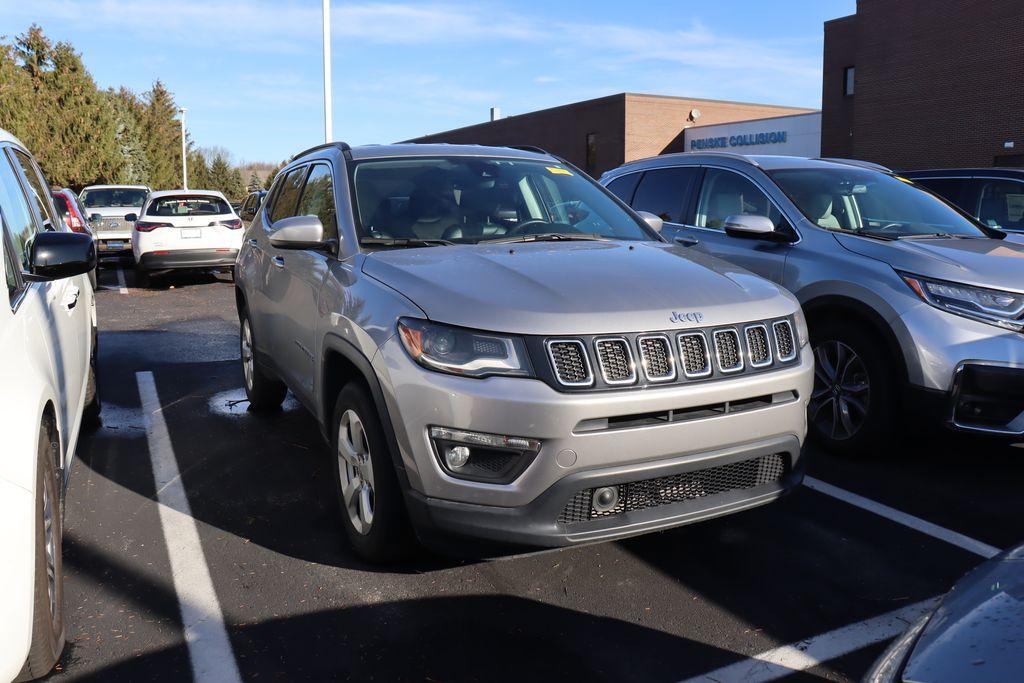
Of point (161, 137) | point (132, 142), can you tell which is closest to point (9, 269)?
point (132, 142)

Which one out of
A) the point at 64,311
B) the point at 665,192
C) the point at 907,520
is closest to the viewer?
the point at 64,311

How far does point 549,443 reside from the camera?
290 centimetres

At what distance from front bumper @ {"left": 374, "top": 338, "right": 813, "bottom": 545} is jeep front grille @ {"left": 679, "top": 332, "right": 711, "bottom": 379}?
0.06 metres

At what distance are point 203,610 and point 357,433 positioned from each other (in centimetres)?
88

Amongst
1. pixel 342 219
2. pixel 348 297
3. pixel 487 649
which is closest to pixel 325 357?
pixel 348 297

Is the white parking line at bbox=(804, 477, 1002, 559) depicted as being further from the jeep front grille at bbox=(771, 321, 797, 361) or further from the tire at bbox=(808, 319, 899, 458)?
the jeep front grille at bbox=(771, 321, 797, 361)

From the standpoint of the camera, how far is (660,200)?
6.79 meters

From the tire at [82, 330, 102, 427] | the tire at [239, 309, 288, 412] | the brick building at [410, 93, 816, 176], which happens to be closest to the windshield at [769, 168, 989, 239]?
the tire at [239, 309, 288, 412]

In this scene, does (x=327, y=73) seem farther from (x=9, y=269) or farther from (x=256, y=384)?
(x=9, y=269)

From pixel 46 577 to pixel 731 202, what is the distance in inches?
194

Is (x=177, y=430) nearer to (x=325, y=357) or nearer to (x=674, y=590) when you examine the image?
(x=325, y=357)

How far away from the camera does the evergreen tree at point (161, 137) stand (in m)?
53.4

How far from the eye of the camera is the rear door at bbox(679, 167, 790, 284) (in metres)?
5.60

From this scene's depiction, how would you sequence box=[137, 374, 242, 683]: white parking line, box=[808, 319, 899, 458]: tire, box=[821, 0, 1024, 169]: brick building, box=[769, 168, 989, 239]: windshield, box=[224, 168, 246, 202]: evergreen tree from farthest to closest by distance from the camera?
box=[224, 168, 246, 202]: evergreen tree → box=[821, 0, 1024, 169]: brick building → box=[769, 168, 989, 239]: windshield → box=[808, 319, 899, 458]: tire → box=[137, 374, 242, 683]: white parking line
